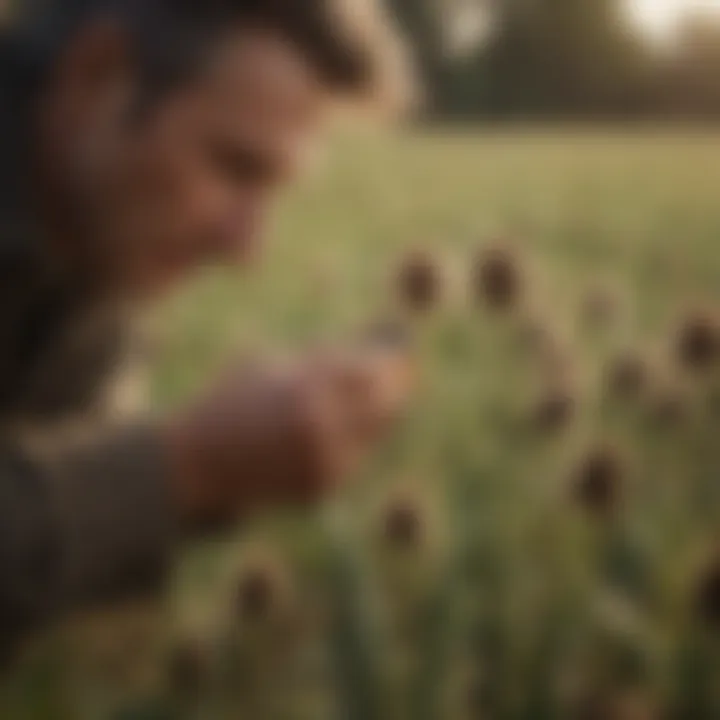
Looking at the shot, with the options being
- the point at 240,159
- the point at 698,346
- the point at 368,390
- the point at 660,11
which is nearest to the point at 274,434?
the point at 368,390

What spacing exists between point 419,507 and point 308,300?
16cm

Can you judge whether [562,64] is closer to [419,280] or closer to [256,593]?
[419,280]

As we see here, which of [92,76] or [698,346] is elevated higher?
[92,76]

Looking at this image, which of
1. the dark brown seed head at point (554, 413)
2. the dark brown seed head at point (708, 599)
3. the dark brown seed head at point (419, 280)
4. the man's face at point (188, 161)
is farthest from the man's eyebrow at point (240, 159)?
the dark brown seed head at point (708, 599)

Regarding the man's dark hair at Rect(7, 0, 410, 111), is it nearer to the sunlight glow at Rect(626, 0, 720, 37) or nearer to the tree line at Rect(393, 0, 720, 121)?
the tree line at Rect(393, 0, 720, 121)

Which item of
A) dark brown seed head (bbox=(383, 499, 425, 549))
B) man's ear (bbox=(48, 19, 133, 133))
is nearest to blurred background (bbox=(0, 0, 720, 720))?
dark brown seed head (bbox=(383, 499, 425, 549))

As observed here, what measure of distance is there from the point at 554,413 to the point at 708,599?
0.54 ft

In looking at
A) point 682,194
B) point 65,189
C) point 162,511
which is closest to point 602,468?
point 682,194

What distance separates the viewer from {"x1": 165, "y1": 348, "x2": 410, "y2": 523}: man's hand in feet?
3.07

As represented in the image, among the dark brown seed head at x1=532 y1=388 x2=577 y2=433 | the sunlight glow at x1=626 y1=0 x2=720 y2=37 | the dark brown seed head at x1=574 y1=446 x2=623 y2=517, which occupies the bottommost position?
the dark brown seed head at x1=574 y1=446 x2=623 y2=517

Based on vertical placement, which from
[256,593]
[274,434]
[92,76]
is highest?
[92,76]

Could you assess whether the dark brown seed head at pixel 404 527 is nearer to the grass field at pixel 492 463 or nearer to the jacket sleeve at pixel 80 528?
the grass field at pixel 492 463

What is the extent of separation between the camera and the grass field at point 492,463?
929mm

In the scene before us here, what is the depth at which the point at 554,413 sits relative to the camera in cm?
95
